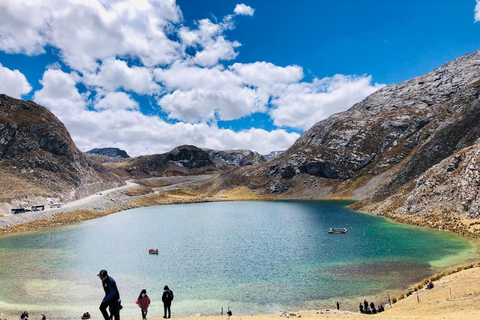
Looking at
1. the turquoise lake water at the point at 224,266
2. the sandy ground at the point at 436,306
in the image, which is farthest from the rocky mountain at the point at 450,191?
the sandy ground at the point at 436,306

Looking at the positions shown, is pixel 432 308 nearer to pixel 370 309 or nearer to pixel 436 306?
pixel 436 306

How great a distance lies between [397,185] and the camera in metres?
153

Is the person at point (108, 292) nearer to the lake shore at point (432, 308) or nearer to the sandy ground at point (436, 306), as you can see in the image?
the lake shore at point (432, 308)

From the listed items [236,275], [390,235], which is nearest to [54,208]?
[236,275]

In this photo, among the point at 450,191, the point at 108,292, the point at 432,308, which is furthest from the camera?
the point at 450,191

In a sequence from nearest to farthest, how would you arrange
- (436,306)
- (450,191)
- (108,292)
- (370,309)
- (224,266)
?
(108,292)
(436,306)
(370,309)
(224,266)
(450,191)

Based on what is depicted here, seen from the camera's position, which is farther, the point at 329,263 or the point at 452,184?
the point at 452,184

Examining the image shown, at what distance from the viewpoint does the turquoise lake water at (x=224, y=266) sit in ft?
145

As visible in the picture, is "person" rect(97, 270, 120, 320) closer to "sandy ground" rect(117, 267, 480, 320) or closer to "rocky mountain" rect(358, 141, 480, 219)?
"sandy ground" rect(117, 267, 480, 320)

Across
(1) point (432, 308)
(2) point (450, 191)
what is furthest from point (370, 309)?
(2) point (450, 191)

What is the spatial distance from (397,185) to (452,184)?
5286 cm

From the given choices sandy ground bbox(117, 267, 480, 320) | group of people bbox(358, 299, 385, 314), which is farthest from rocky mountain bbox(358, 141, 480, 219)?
group of people bbox(358, 299, 385, 314)

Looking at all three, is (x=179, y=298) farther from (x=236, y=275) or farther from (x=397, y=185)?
(x=397, y=185)

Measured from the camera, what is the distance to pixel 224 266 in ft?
204
